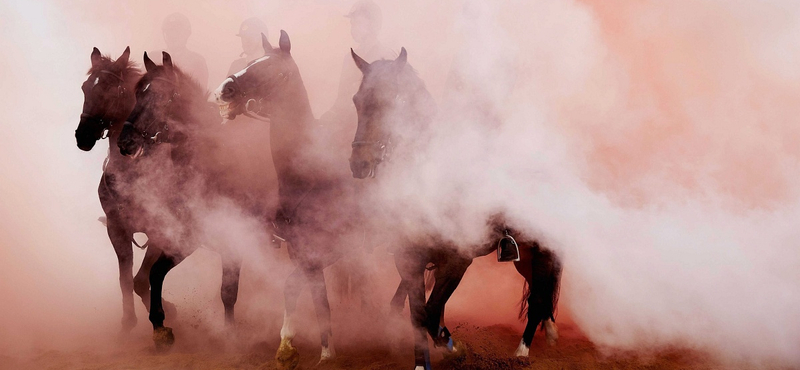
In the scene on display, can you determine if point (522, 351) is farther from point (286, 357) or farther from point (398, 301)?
point (286, 357)

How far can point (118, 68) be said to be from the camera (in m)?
6.06

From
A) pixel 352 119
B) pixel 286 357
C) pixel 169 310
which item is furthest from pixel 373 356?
pixel 169 310

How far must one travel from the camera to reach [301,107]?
5312 mm

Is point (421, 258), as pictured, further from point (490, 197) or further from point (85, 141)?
point (85, 141)

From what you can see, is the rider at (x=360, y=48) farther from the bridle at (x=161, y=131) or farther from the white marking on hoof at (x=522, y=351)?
the white marking on hoof at (x=522, y=351)

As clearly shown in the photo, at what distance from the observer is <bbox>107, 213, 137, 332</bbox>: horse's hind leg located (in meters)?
6.43

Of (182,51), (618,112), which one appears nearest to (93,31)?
(182,51)

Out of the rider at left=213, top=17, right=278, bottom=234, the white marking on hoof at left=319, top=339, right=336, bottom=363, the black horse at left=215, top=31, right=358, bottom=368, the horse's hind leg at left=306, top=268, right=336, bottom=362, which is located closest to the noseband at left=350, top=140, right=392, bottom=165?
the black horse at left=215, top=31, right=358, bottom=368

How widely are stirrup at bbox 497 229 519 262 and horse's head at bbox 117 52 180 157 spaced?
3.60 m

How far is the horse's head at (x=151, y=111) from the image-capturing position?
17.5 ft

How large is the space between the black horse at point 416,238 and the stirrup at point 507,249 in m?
0.01

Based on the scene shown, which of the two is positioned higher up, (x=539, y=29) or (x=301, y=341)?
(x=539, y=29)

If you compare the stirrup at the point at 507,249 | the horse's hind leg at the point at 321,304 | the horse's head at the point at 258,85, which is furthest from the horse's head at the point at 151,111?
the stirrup at the point at 507,249

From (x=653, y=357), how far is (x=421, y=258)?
269 cm
